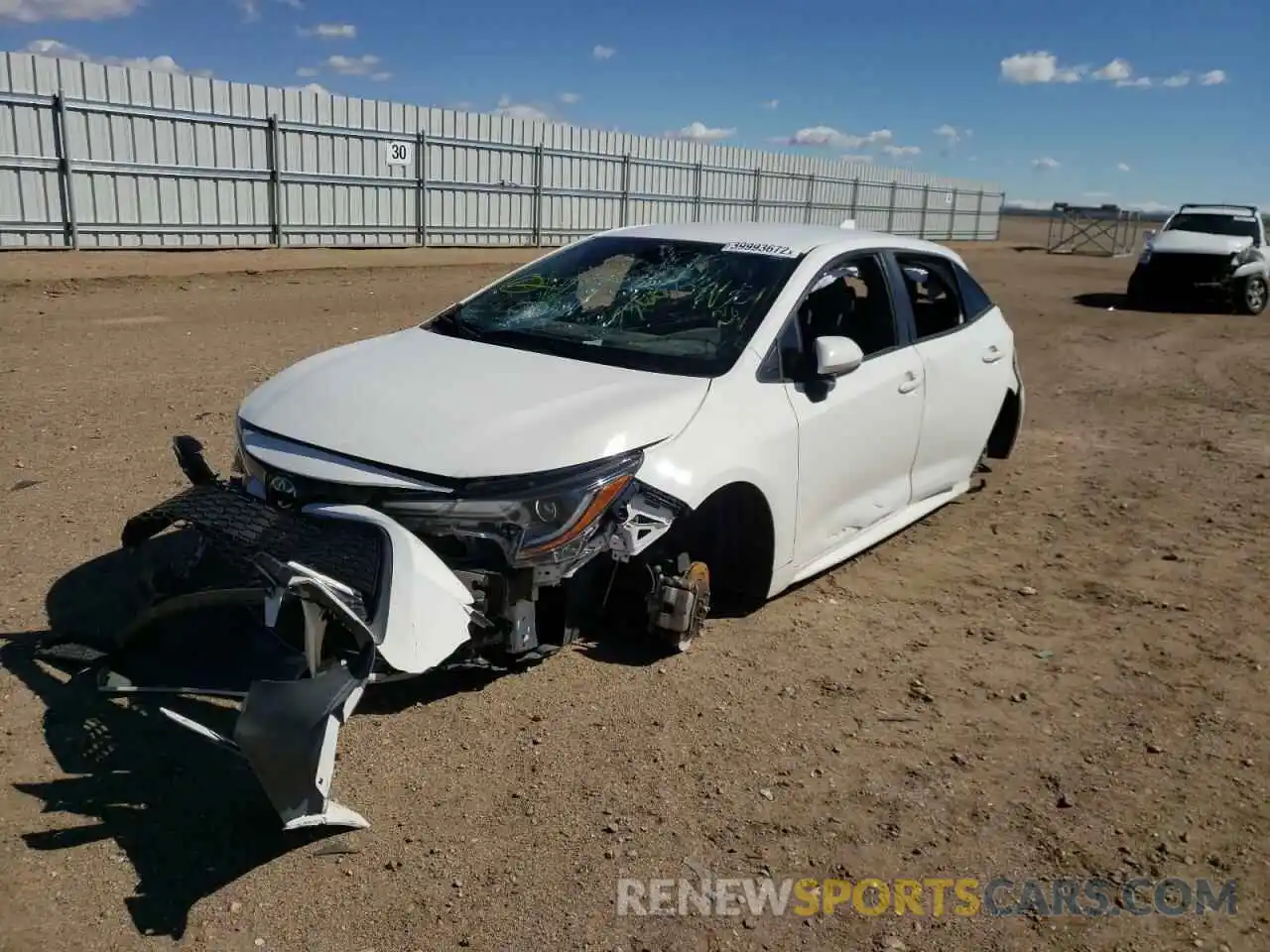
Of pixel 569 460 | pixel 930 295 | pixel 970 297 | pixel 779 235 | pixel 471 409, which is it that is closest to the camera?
pixel 569 460

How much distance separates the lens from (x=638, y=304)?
16.2ft

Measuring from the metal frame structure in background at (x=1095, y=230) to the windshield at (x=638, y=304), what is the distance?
1488 inches

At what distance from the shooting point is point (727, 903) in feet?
→ 9.71

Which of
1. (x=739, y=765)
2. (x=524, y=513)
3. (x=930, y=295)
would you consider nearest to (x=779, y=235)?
(x=930, y=295)

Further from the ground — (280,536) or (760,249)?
(760,249)

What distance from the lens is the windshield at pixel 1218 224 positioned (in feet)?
64.4

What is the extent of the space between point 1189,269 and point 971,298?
15310mm

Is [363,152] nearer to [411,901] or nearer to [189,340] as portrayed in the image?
[189,340]

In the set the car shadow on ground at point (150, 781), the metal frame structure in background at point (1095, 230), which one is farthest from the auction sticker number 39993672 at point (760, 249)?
the metal frame structure in background at point (1095, 230)

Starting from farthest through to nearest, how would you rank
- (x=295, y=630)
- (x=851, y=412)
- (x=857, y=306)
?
(x=857, y=306) → (x=851, y=412) → (x=295, y=630)

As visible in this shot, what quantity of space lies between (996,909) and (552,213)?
22137mm

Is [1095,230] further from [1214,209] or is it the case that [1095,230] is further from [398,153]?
[398,153]

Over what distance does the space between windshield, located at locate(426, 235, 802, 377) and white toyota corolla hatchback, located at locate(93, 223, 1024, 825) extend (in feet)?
0.05

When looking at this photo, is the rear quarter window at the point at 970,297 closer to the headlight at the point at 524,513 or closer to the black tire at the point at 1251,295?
the headlight at the point at 524,513
